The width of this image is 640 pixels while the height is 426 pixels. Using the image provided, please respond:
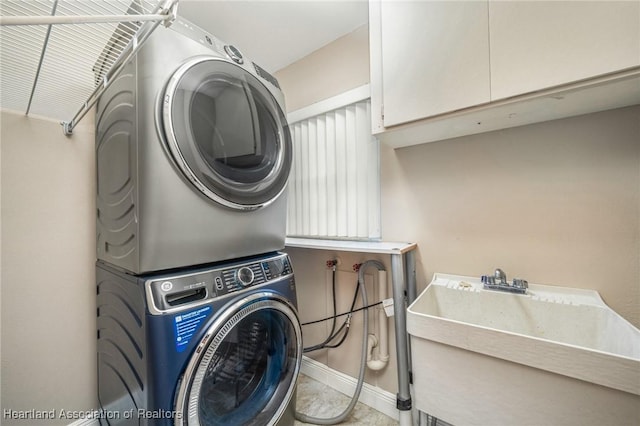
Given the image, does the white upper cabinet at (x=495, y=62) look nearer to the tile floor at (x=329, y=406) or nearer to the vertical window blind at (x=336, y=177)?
the vertical window blind at (x=336, y=177)

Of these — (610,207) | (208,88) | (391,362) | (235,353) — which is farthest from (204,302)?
(610,207)

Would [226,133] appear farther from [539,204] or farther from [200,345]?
[539,204]

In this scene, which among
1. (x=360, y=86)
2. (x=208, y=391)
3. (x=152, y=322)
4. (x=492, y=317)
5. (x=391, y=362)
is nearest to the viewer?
(x=152, y=322)

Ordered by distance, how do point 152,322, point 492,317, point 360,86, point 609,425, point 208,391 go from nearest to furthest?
point 609,425
point 152,322
point 208,391
point 492,317
point 360,86

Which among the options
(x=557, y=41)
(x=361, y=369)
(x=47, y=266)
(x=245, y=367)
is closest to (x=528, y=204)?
(x=557, y=41)

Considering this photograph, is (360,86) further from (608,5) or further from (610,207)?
(610,207)

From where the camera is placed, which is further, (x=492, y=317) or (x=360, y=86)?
(x=360, y=86)

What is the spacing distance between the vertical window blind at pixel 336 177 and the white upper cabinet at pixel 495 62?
42 cm

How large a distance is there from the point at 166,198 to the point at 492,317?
1.49 m

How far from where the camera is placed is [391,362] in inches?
58.6

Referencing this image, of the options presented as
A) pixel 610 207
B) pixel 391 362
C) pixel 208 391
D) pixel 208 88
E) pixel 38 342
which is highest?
pixel 208 88

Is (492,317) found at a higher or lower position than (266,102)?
lower

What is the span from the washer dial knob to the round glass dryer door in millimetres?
276

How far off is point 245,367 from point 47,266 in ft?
3.73
